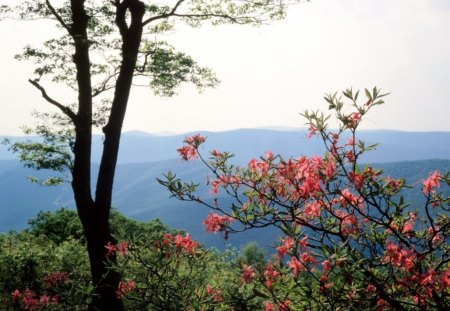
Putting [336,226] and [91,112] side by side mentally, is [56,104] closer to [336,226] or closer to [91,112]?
[91,112]

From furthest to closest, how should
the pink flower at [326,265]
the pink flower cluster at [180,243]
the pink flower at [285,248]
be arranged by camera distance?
1. the pink flower cluster at [180,243]
2. the pink flower at [285,248]
3. the pink flower at [326,265]

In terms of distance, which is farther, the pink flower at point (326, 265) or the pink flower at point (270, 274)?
the pink flower at point (270, 274)

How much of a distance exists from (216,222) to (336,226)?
1068 millimetres

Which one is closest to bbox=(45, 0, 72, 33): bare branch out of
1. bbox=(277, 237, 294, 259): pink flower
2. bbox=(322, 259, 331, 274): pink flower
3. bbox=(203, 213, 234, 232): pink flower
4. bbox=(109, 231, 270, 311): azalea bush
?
bbox=(109, 231, 270, 311): azalea bush

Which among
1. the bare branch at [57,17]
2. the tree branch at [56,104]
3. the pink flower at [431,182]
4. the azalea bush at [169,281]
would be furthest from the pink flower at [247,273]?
the bare branch at [57,17]

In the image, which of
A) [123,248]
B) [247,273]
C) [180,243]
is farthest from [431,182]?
[123,248]

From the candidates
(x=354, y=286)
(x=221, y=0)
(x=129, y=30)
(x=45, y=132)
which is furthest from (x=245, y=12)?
(x=354, y=286)

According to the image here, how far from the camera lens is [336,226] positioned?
12.8 ft

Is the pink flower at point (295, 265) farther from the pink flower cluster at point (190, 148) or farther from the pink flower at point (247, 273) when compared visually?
the pink flower cluster at point (190, 148)

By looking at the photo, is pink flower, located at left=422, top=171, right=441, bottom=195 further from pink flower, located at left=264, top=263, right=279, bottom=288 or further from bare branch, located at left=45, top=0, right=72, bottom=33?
bare branch, located at left=45, top=0, right=72, bottom=33

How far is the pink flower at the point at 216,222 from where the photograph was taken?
13.5ft

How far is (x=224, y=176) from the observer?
14.1 feet

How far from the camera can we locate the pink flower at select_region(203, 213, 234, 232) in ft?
13.5

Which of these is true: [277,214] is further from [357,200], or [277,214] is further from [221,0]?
[221,0]
